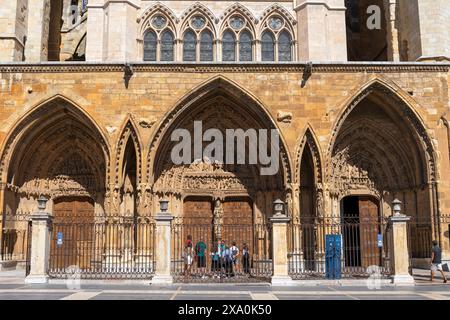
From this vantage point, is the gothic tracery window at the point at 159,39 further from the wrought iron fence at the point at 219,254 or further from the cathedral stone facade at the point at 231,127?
the wrought iron fence at the point at 219,254

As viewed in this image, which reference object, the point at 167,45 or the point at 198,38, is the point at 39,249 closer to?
the point at 167,45

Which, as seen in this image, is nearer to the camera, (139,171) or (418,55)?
(139,171)

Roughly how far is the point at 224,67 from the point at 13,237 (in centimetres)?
810

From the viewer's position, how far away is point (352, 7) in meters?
22.7

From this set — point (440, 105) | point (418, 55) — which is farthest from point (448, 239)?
point (418, 55)

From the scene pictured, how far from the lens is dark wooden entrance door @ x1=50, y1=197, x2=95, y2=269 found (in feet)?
51.9

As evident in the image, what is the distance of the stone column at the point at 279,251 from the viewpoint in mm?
12109

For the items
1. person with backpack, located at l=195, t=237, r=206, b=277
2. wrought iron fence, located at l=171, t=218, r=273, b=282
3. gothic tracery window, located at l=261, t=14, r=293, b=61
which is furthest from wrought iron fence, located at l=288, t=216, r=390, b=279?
gothic tracery window, located at l=261, t=14, r=293, b=61

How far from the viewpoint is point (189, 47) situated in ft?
62.8

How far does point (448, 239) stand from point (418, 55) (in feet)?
21.5

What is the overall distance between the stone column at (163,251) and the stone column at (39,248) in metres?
2.64

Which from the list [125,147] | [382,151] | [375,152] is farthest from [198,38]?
[382,151]

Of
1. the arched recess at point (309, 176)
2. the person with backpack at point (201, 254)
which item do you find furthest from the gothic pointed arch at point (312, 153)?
the person with backpack at point (201, 254)
